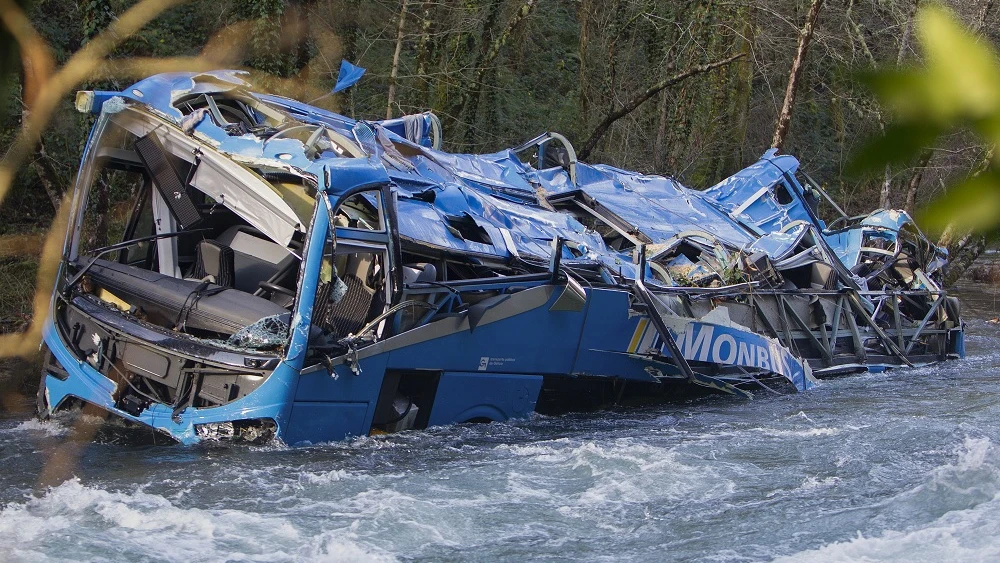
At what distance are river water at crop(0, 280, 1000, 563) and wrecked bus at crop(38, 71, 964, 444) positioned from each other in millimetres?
437

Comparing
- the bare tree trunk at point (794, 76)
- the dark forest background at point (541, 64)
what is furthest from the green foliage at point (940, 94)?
the bare tree trunk at point (794, 76)

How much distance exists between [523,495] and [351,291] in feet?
7.82

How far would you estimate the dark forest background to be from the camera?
16.5 meters

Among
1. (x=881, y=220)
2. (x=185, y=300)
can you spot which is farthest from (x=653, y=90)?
(x=185, y=300)

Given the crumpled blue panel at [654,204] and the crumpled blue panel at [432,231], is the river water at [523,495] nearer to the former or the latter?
the crumpled blue panel at [432,231]

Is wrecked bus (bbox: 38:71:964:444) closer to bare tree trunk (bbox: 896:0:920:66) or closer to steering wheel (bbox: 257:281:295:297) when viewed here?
steering wheel (bbox: 257:281:295:297)

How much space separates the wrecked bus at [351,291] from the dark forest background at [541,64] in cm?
371

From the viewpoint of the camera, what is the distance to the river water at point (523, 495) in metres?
6.70

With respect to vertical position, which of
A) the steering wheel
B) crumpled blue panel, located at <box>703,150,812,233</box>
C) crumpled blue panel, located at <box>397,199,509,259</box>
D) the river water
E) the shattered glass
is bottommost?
the river water

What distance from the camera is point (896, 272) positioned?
16.8 metres

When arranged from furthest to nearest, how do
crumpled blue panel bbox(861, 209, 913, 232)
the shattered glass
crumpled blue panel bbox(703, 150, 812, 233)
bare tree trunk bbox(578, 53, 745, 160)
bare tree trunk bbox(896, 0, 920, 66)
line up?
bare tree trunk bbox(578, 53, 745, 160), crumpled blue panel bbox(861, 209, 913, 232), crumpled blue panel bbox(703, 150, 812, 233), the shattered glass, bare tree trunk bbox(896, 0, 920, 66)

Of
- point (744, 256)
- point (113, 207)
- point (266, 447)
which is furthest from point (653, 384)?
point (113, 207)

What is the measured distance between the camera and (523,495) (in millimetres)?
7918

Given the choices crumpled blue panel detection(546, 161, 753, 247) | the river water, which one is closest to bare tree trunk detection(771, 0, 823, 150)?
crumpled blue panel detection(546, 161, 753, 247)
